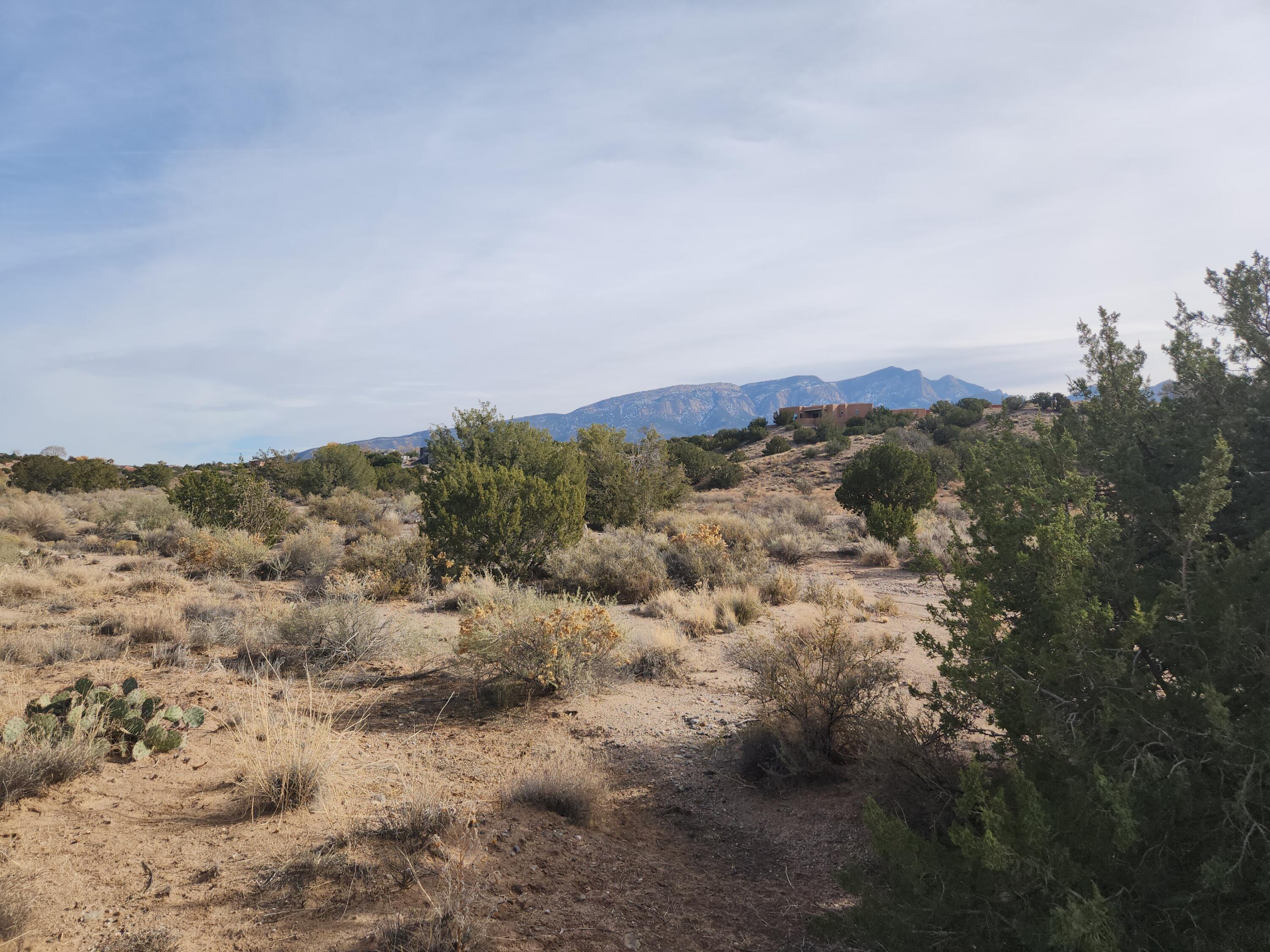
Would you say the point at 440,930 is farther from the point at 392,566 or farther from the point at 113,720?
A: the point at 392,566

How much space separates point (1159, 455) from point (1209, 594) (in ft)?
3.26

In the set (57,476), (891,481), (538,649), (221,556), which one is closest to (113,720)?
(538,649)

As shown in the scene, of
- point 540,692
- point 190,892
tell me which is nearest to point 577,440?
point 540,692

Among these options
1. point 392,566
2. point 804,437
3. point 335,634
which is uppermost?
point 804,437

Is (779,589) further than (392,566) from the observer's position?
No

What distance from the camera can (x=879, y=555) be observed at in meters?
15.9

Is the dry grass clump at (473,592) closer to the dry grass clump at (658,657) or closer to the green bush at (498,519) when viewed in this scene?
the green bush at (498,519)

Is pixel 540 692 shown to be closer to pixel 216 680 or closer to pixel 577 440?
pixel 216 680

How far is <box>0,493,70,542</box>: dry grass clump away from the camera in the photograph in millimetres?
17891

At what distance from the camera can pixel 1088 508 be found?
3.07 m

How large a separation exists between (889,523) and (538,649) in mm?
12694

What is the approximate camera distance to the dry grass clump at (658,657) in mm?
7859

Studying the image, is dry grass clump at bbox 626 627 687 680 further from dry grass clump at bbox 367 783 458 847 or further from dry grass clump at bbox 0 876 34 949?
dry grass clump at bbox 0 876 34 949

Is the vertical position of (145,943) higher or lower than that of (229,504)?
lower
